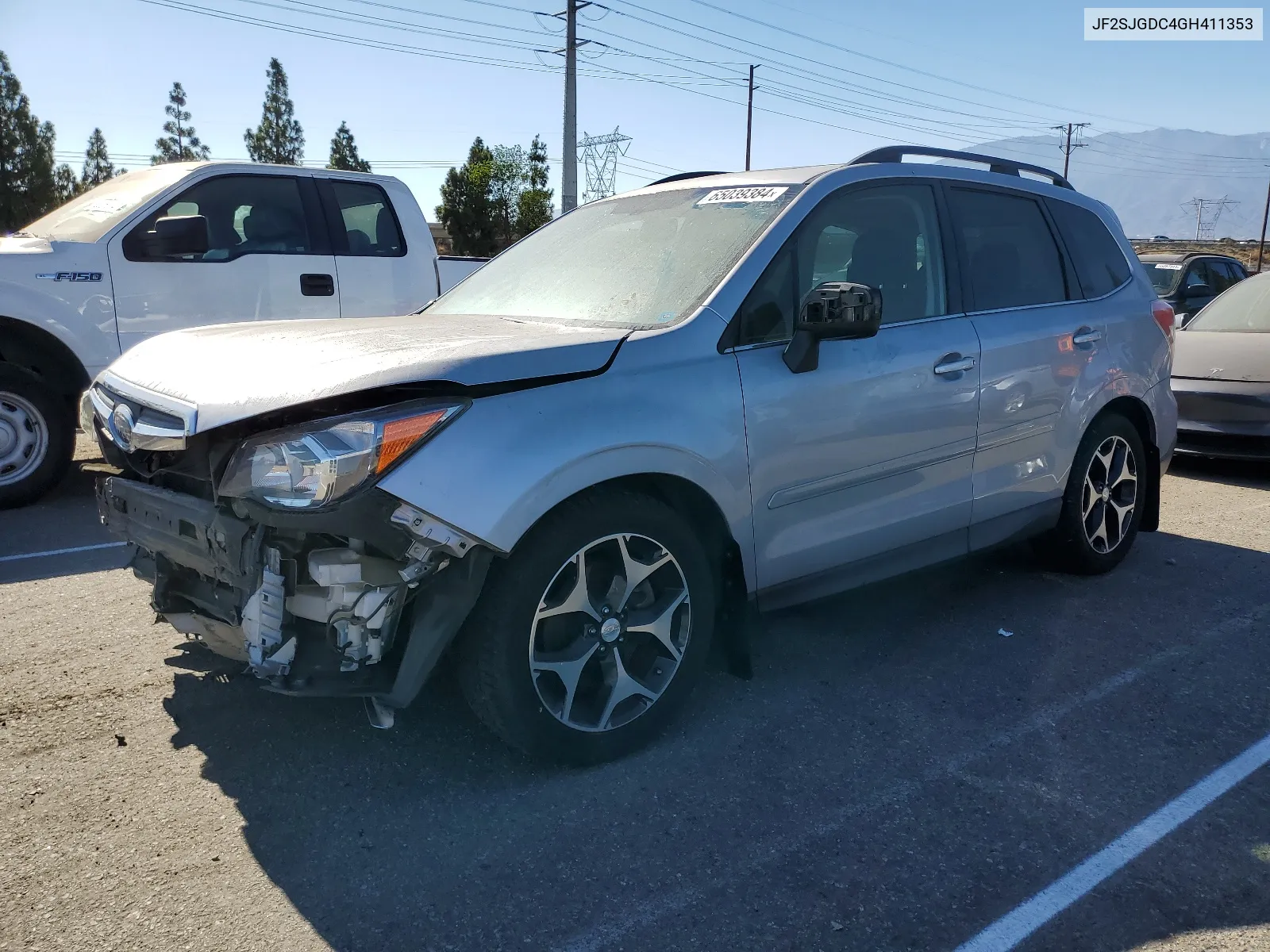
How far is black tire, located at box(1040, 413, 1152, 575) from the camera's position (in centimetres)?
479

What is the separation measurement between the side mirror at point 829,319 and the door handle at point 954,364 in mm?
578

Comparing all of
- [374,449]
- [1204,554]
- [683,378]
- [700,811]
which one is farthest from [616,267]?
[1204,554]

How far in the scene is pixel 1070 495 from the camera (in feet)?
15.7

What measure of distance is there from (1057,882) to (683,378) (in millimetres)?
1740

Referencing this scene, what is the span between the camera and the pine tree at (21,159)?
1849 inches

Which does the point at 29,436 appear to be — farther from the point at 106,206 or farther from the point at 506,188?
the point at 506,188

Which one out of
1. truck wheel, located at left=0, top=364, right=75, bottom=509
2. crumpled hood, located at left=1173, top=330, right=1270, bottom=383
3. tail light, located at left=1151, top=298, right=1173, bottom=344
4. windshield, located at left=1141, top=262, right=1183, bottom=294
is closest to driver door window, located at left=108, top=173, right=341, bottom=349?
truck wheel, located at left=0, top=364, right=75, bottom=509

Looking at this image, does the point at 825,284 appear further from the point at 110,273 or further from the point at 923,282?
the point at 110,273

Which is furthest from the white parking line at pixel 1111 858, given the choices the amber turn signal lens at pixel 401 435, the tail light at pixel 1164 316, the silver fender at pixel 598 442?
the tail light at pixel 1164 316

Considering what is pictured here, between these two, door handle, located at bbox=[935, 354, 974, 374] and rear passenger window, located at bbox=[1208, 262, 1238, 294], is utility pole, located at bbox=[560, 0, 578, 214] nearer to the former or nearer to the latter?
rear passenger window, located at bbox=[1208, 262, 1238, 294]

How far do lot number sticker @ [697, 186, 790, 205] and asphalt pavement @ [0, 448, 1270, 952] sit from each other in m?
1.81

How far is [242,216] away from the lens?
23.6ft

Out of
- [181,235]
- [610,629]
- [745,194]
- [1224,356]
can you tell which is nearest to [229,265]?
[181,235]

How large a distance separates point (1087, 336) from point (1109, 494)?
866 millimetres
